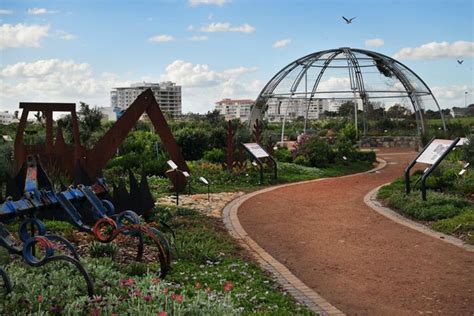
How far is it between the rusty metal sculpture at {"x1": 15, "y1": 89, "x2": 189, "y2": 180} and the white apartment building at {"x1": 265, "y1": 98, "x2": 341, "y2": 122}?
14251 mm

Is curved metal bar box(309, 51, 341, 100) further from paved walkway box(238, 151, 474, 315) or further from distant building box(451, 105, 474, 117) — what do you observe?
distant building box(451, 105, 474, 117)

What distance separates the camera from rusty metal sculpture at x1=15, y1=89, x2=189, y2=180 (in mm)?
9672

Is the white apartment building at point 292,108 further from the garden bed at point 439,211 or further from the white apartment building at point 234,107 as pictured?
the white apartment building at point 234,107

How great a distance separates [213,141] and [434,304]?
48.3ft

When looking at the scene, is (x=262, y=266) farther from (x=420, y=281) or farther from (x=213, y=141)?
(x=213, y=141)

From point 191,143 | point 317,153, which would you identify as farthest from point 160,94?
point 317,153

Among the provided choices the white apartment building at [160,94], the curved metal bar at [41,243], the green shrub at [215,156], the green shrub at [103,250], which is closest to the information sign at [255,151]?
the green shrub at [215,156]

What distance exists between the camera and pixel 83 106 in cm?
2844

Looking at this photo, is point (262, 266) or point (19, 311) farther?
point (262, 266)

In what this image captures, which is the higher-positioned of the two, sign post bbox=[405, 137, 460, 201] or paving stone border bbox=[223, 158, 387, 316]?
sign post bbox=[405, 137, 460, 201]

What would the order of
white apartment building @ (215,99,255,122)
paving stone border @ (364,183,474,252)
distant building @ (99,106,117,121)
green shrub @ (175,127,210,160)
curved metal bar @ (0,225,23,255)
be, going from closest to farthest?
curved metal bar @ (0,225,23,255) < paving stone border @ (364,183,474,252) < green shrub @ (175,127,210,160) < distant building @ (99,106,117,121) < white apartment building @ (215,99,255,122)

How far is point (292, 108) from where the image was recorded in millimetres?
26906

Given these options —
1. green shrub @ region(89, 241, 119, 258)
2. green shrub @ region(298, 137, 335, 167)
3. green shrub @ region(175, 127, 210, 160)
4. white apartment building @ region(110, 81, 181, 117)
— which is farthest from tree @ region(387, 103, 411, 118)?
white apartment building @ region(110, 81, 181, 117)

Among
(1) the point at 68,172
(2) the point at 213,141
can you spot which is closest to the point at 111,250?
(1) the point at 68,172
